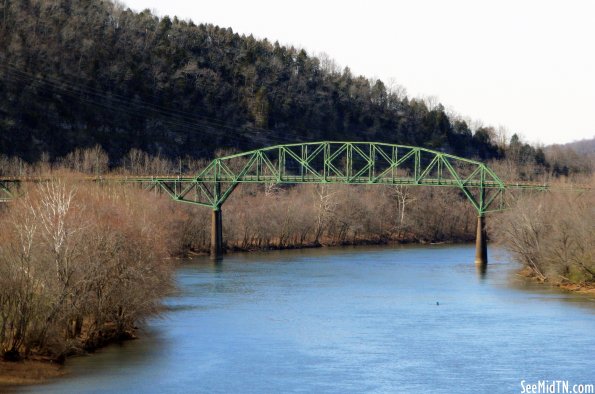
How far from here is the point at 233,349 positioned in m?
38.6

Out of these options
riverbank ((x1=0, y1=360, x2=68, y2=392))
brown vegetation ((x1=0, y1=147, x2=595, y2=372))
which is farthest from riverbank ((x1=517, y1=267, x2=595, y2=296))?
riverbank ((x1=0, y1=360, x2=68, y2=392))

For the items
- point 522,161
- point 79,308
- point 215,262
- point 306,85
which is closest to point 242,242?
point 215,262

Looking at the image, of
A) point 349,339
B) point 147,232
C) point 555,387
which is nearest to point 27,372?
point 349,339

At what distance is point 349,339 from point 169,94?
340 feet

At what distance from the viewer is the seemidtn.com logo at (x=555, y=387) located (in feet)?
102

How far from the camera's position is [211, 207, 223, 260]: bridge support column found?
8269cm

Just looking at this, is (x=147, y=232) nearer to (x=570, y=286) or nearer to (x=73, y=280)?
(x=73, y=280)

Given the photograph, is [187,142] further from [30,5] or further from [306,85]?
[306,85]

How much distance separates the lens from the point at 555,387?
31641 mm

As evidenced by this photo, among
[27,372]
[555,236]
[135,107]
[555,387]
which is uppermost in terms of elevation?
[135,107]

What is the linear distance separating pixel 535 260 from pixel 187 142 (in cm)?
7262

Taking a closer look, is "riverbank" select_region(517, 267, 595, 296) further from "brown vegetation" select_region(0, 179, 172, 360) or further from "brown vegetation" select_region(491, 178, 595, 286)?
"brown vegetation" select_region(0, 179, 172, 360)

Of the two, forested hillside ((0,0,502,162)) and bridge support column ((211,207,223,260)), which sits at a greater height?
forested hillside ((0,0,502,162))

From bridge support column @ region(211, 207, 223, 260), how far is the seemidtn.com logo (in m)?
50.1
